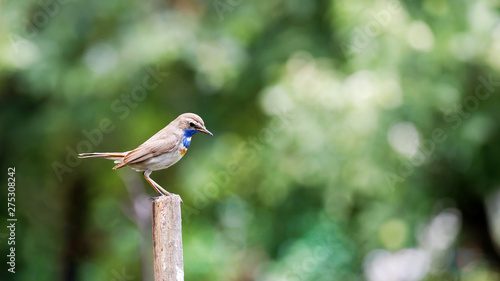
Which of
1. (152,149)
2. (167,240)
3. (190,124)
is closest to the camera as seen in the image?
(167,240)

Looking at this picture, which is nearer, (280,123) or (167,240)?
(167,240)

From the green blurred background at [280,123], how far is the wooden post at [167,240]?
2879mm

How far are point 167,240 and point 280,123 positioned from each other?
3.42m

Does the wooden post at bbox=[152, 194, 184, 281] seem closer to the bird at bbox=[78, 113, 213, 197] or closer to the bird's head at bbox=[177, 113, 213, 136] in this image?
the bird at bbox=[78, 113, 213, 197]

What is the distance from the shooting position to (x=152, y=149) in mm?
4059

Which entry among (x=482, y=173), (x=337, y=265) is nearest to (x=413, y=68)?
(x=482, y=173)

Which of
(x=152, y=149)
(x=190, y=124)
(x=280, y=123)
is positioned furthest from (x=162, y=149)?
(x=280, y=123)

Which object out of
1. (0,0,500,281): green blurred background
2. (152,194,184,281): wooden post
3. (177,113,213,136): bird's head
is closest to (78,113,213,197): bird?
(177,113,213,136): bird's head

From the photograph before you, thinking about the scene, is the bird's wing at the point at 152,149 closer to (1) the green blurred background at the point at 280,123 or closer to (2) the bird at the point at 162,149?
(2) the bird at the point at 162,149

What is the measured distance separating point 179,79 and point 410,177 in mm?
3163

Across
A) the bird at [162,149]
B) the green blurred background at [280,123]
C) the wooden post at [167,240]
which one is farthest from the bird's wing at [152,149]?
the green blurred background at [280,123]

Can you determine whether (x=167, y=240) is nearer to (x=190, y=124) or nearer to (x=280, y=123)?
(x=190, y=124)

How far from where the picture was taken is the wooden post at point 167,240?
3.42 meters

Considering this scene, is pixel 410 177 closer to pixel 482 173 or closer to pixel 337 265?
pixel 482 173
